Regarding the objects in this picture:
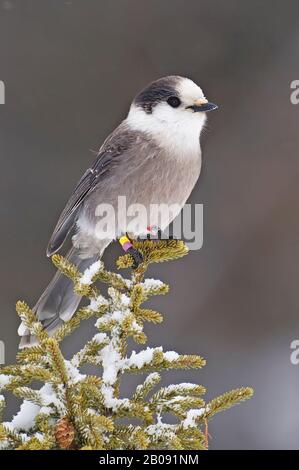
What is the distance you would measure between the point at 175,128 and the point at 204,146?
7.01 feet

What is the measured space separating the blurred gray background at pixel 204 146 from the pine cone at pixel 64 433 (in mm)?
2764

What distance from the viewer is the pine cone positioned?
1382mm

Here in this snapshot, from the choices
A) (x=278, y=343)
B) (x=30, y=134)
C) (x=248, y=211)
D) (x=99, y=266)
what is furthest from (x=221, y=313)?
(x=99, y=266)

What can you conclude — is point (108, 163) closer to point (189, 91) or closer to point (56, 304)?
point (189, 91)

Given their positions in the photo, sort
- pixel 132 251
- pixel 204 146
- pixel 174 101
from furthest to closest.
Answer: pixel 204 146, pixel 174 101, pixel 132 251

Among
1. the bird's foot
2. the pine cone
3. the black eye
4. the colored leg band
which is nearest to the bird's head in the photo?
the black eye

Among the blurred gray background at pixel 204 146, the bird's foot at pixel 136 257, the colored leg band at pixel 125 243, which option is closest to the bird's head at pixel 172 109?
the colored leg band at pixel 125 243

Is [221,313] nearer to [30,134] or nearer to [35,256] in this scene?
[35,256]

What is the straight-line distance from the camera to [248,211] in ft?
15.1

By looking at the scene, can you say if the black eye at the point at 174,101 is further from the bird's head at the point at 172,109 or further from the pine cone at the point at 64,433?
the pine cone at the point at 64,433

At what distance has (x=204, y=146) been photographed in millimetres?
4645

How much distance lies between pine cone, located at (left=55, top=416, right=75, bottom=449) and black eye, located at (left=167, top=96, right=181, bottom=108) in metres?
1.36

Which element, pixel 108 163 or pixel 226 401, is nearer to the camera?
pixel 226 401

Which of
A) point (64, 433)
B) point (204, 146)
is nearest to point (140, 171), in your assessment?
point (64, 433)
